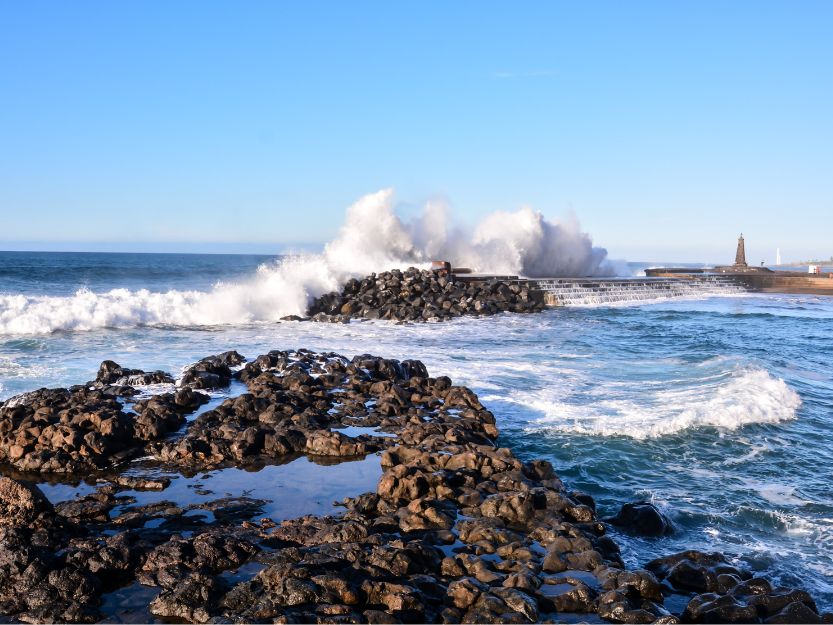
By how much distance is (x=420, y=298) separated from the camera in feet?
84.9

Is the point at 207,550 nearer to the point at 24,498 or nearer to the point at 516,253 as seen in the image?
the point at 24,498

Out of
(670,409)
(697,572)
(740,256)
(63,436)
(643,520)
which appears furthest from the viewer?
(740,256)

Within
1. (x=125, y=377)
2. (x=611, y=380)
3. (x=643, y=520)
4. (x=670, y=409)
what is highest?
(x=125, y=377)

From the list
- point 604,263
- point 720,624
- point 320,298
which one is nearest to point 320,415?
point 720,624

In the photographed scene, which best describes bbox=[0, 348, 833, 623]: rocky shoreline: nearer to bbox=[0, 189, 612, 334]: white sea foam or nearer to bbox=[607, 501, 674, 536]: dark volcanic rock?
bbox=[607, 501, 674, 536]: dark volcanic rock

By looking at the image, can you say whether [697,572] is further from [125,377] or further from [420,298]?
[420,298]

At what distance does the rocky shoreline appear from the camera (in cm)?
475

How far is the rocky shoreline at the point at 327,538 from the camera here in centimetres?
475

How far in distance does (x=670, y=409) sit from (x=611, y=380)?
8.00ft

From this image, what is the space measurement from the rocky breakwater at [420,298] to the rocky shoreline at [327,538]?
48.5ft

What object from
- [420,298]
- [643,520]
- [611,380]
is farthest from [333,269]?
[643,520]

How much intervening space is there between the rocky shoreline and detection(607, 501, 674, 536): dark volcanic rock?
0.01 meters

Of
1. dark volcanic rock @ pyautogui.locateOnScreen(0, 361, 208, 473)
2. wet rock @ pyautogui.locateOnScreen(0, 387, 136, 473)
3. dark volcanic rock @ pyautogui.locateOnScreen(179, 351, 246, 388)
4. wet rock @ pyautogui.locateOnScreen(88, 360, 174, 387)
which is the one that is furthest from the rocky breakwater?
wet rock @ pyautogui.locateOnScreen(0, 387, 136, 473)

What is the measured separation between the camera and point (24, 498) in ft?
19.1
